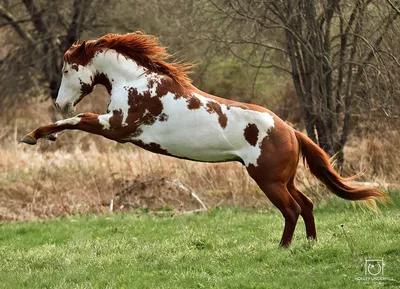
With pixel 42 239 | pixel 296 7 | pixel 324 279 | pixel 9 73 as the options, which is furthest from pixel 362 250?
pixel 9 73

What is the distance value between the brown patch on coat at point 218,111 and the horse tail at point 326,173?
0.92 meters

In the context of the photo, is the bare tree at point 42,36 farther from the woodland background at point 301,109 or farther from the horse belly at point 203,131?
the horse belly at point 203,131

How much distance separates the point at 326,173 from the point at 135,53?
2.38m

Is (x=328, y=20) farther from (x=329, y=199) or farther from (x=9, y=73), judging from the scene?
(x=9, y=73)

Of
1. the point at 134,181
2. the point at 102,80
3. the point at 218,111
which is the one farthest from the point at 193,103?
the point at 134,181

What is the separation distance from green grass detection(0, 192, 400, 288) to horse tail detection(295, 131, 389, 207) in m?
0.42

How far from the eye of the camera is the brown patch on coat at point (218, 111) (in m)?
7.99

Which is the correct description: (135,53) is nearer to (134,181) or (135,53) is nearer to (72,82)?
(72,82)

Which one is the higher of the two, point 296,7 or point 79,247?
point 296,7

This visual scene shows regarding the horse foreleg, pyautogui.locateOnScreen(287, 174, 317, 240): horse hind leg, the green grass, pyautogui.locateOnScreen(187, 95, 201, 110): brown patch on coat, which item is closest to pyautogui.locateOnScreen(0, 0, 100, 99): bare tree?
the green grass

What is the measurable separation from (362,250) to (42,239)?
4.43m

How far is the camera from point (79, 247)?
9.13m

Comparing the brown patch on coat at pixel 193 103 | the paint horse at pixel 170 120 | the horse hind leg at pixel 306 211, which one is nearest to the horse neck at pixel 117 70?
the paint horse at pixel 170 120

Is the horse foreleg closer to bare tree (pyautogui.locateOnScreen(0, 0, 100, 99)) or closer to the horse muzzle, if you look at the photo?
the horse muzzle
